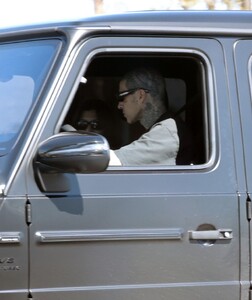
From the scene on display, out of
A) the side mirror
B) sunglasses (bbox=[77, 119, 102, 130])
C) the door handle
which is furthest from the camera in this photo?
sunglasses (bbox=[77, 119, 102, 130])

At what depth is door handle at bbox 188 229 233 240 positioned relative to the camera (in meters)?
2.71

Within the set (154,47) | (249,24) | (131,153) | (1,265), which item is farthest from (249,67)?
(1,265)

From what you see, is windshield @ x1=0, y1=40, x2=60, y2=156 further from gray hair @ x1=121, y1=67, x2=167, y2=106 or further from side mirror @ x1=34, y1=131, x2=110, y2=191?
gray hair @ x1=121, y1=67, x2=167, y2=106

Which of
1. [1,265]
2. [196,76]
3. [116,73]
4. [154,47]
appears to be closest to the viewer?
[1,265]

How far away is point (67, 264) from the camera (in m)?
2.62

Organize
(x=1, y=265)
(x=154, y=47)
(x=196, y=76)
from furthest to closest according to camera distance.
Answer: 1. (x=196, y=76)
2. (x=154, y=47)
3. (x=1, y=265)

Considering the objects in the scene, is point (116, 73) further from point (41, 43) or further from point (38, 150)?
point (38, 150)

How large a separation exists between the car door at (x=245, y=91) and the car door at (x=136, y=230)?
2.9 inches

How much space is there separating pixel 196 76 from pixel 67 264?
3.96 feet

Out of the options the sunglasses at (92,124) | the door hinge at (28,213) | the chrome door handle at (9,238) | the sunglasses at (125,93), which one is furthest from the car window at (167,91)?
the chrome door handle at (9,238)

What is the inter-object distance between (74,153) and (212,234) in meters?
0.74

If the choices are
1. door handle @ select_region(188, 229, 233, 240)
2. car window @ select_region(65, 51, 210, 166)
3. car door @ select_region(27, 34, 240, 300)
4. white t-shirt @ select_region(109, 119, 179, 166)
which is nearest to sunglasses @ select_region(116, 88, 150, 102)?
car window @ select_region(65, 51, 210, 166)

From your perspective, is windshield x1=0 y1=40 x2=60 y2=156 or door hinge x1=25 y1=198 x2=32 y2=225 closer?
door hinge x1=25 y1=198 x2=32 y2=225

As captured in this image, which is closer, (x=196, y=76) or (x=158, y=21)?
(x=158, y=21)
